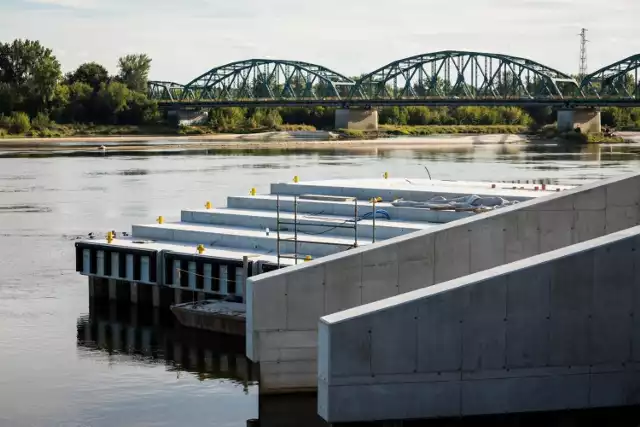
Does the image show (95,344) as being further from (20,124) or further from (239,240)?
(20,124)

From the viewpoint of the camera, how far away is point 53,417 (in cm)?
2747

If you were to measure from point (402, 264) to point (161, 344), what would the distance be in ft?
26.8

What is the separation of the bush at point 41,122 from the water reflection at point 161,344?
157918 mm

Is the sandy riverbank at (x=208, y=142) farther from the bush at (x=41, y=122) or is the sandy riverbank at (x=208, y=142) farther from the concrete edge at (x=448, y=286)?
the concrete edge at (x=448, y=286)

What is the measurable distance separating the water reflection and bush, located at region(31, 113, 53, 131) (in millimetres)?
157918

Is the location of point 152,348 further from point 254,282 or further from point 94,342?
point 254,282

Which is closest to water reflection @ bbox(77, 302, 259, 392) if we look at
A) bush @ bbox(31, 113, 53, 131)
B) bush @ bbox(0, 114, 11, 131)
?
bush @ bbox(0, 114, 11, 131)

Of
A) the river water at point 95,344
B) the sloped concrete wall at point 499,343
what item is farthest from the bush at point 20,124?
the sloped concrete wall at point 499,343

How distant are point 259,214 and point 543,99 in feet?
492

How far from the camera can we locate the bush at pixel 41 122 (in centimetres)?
19312

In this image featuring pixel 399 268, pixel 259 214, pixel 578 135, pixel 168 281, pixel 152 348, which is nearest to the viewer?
pixel 399 268

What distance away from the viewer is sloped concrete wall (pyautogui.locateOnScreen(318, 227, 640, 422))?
955 inches

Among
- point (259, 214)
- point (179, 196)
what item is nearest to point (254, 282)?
point (259, 214)

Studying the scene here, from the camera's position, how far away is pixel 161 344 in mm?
35094
